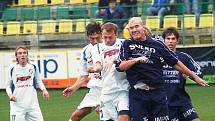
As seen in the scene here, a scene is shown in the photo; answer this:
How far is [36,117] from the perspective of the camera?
38.3ft

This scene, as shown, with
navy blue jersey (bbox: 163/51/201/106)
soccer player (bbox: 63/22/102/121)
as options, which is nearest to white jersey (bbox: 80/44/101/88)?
soccer player (bbox: 63/22/102/121)

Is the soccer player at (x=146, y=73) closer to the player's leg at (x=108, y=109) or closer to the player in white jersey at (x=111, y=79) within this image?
the player in white jersey at (x=111, y=79)

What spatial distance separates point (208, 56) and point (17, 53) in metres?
12.6

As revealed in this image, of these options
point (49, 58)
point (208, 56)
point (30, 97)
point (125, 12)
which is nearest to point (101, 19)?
point (125, 12)

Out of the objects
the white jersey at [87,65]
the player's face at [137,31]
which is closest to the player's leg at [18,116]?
the white jersey at [87,65]

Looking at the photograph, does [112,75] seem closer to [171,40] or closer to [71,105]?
[171,40]

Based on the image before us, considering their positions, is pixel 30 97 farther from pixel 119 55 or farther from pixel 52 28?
pixel 52 28

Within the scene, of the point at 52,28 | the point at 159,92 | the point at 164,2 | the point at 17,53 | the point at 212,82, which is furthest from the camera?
the point at 52,28

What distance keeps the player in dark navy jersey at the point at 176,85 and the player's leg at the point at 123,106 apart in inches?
30.9

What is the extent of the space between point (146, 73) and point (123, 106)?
0.73m

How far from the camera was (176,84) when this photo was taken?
9.84m

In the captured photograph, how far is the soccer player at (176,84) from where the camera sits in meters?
9.75

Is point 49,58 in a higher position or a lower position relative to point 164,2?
lower

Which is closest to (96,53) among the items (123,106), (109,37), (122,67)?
(109,37)
